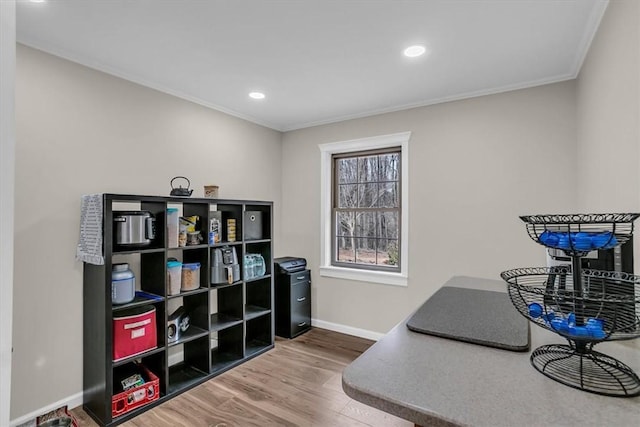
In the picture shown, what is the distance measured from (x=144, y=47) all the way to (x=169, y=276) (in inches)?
67.3

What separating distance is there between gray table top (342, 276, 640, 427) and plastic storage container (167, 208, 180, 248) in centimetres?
209

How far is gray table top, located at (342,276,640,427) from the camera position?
654mm

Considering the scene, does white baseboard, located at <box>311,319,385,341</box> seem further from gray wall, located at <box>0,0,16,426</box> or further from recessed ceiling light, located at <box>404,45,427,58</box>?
gray wall, located at <box>0,0,16,426</box>

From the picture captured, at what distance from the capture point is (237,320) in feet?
10.3

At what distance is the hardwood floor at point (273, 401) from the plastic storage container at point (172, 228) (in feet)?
3.98

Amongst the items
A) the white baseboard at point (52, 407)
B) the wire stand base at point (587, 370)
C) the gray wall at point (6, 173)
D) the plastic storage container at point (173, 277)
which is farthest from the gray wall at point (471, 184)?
the gray wall at point (6, 173)

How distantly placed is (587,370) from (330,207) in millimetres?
3338

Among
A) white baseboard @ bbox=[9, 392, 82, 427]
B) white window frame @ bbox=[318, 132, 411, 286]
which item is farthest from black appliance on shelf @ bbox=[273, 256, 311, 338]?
white baseboard @ bbox=[9, 392, 82, 427]

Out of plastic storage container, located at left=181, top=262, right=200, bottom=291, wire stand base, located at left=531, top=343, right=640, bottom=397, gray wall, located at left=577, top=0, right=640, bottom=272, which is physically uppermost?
gray wall, located at left=577, top=0, right=640, bottom=272

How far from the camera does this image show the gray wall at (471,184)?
2801 millimetres

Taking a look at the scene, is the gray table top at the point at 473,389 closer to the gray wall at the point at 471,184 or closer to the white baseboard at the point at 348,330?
the gray wall at the point at 471,184

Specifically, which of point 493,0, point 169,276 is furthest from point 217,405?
point 493,0

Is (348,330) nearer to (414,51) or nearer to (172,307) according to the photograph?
(172,307)

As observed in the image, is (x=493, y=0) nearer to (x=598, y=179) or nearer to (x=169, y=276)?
(x=598, y=179)
